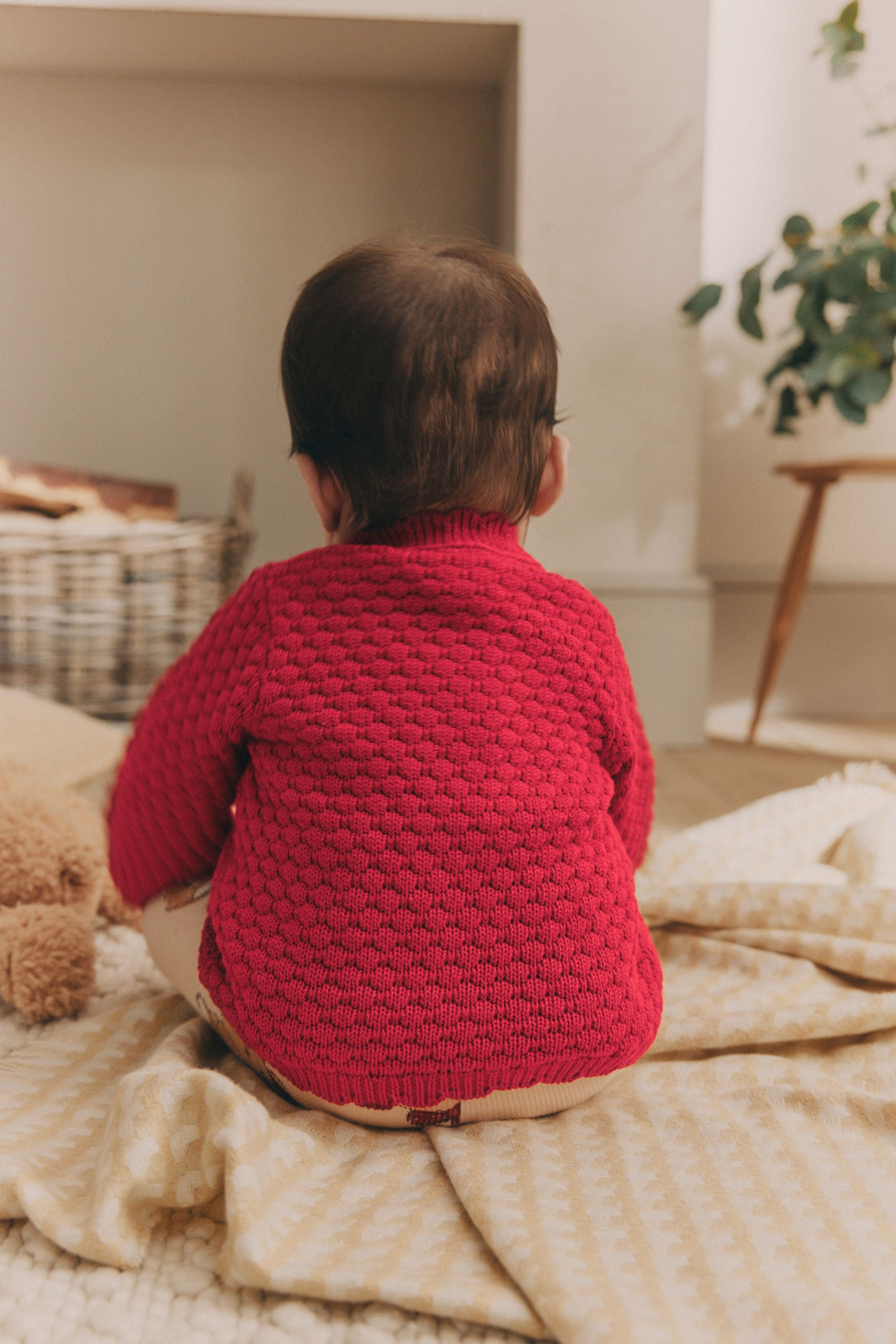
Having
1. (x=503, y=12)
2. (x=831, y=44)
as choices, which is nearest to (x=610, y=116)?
(x=503, y=12)

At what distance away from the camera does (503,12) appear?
183cm

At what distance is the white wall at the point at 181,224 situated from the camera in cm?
217

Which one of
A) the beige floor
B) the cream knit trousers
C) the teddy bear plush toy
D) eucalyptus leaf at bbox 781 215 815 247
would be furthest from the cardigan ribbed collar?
eucalyptus leaf at bbox 781 215 815 247

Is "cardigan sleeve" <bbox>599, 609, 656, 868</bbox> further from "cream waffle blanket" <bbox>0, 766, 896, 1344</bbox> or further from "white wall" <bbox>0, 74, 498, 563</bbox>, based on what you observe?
"white wall" <bbox>0, 74, 498, 563</bbox>

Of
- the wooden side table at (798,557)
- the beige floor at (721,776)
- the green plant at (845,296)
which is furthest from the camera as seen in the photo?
the wooden side table at (798,557)

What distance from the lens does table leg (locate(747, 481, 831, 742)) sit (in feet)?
6.15

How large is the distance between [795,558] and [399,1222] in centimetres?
155

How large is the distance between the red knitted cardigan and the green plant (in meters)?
1.19

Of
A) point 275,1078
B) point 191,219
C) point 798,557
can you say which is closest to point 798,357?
point 798,557

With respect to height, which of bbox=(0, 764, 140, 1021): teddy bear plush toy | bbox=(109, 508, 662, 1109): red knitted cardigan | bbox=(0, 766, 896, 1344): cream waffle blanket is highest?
bbox=(109, 508, 662, 1109): red knitted cardigan

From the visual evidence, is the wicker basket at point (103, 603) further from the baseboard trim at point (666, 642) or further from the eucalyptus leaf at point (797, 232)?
the eucalyptus leaf at point (797, 232)

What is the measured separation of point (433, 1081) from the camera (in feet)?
1.93

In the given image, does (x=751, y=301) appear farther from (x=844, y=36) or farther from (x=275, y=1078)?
(x=275, y=1078)

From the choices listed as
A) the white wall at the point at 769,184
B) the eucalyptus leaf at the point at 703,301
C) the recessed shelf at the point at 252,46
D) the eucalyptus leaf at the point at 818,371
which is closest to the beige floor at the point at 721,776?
the white wall at the point at 769,184
